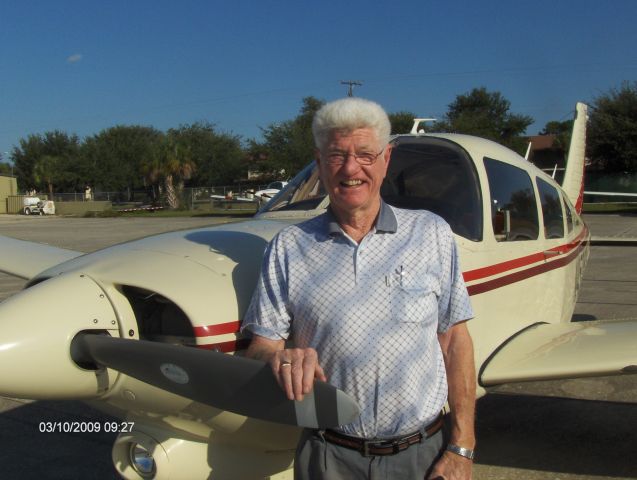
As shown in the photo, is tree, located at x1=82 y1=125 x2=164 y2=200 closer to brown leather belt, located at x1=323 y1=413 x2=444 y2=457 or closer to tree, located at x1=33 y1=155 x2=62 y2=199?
tree, located at x1=33 y1=155 x2=62 y2=199

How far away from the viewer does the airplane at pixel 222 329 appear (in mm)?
2316

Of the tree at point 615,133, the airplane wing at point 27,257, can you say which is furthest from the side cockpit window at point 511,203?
the tree at point 615,133

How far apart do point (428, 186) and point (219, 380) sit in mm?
2046

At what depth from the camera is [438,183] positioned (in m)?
3.87

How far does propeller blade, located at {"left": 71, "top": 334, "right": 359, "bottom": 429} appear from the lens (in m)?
1.95

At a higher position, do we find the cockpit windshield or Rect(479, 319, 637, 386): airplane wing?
the cockpit windshield

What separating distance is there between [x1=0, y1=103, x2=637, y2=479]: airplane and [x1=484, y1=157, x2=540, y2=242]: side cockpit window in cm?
2

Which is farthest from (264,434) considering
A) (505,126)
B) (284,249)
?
(505,126)

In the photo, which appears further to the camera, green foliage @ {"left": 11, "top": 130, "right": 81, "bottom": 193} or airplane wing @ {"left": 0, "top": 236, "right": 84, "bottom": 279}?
green foliage @ {"left": 11, "top": 130, "right": 81, "bottom": 193}

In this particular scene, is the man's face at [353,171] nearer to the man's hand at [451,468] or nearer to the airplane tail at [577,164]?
the man's hand at [451,468]

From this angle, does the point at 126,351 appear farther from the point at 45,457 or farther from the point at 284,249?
the point at 45,457

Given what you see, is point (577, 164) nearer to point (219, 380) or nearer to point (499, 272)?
point (499, 272)
